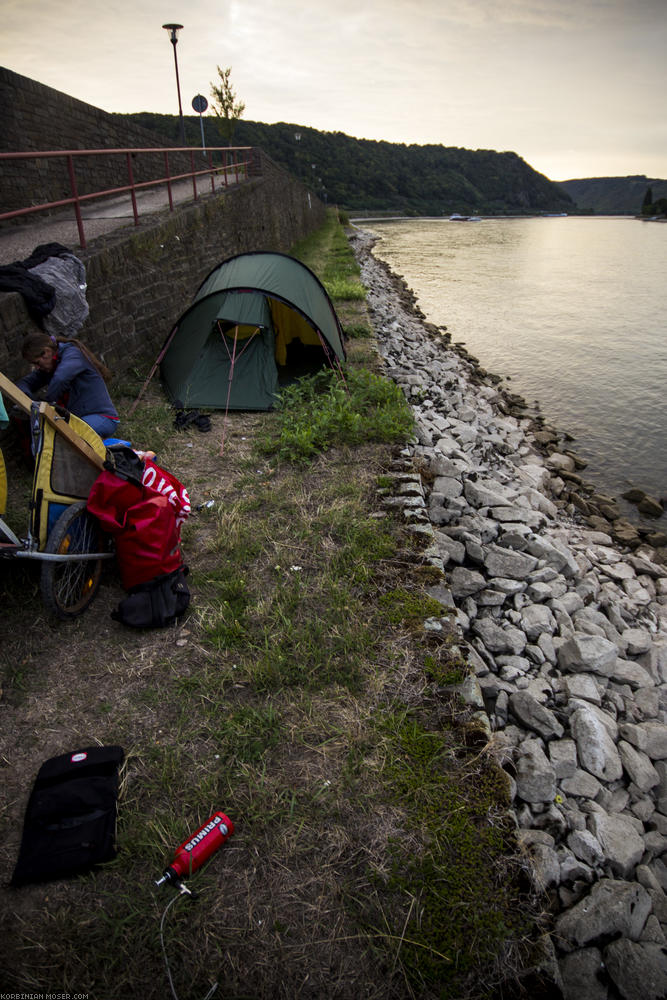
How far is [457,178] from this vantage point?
360 ft

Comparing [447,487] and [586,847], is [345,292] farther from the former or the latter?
[586,847]

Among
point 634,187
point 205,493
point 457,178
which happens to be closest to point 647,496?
point 205,493

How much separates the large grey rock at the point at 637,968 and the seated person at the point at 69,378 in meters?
4.64

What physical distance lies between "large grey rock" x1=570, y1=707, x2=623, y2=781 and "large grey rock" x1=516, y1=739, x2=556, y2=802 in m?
0.34

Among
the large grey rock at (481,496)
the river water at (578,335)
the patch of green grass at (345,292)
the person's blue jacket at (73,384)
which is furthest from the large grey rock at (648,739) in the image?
the patch of green grass at (345,292)

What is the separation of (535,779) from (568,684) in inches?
42.0

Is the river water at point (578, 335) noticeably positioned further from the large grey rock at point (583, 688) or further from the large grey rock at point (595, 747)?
the large grey rock at point (595, 747)

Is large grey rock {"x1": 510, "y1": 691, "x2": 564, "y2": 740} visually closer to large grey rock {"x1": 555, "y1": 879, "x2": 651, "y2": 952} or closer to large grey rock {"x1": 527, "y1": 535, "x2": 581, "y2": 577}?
large grey rock {"x1": 555, "y1": 879, "x2": 651, "y2": 952}

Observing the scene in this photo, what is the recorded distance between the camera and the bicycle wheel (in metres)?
3.34

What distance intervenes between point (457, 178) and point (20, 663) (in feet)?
422

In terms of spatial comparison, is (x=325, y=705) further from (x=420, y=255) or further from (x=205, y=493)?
(x=420, y=255)

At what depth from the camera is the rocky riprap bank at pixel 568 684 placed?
7.81ft

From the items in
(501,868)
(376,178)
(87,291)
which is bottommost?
(501,868)

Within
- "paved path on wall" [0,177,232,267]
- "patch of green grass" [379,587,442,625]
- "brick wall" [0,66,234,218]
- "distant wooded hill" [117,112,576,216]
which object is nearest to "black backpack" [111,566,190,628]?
"patch of green grass" [379,587,442,625]
